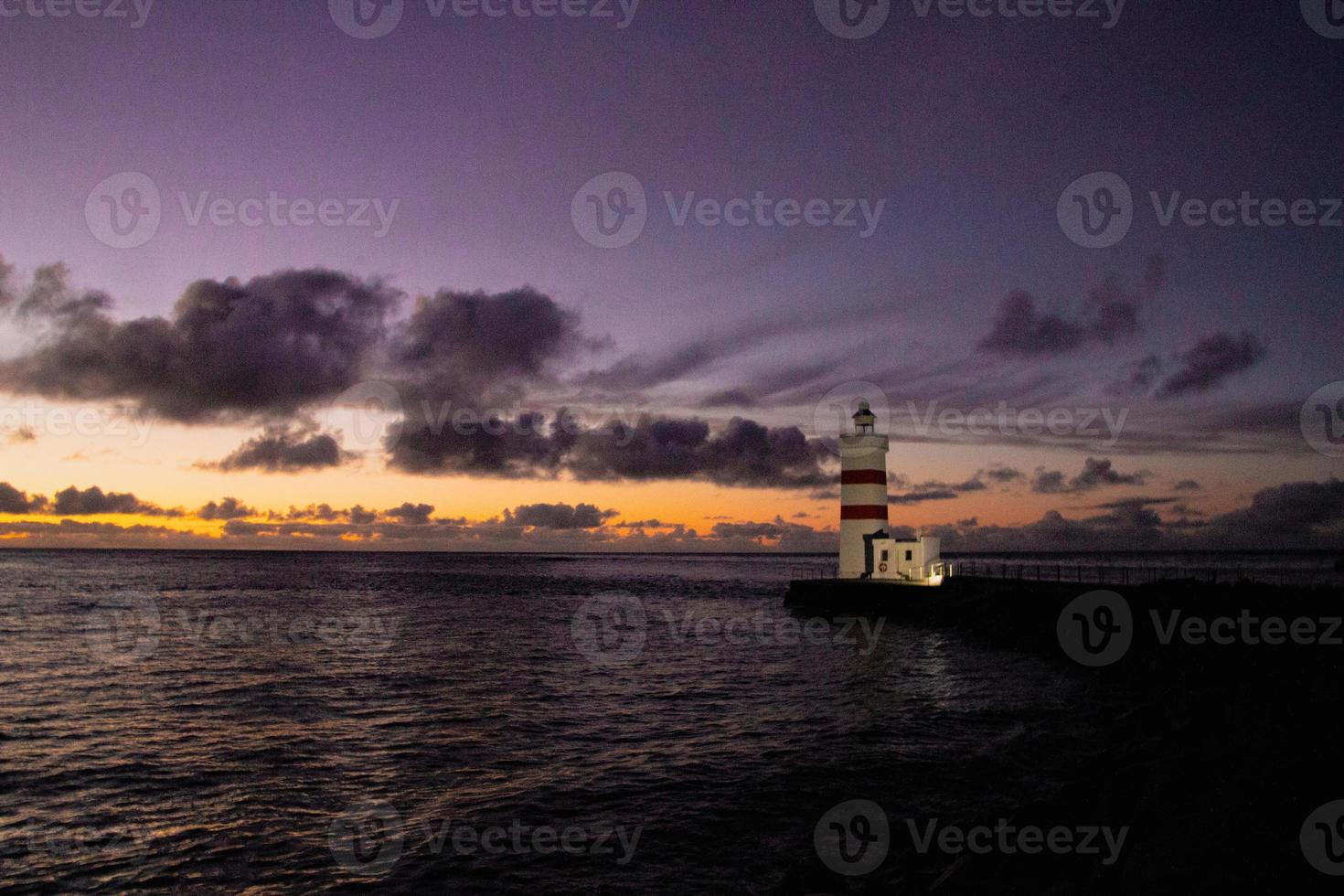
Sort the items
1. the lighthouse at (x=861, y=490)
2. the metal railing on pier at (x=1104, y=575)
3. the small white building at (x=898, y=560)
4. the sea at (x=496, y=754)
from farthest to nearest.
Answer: the metal railing on pier at (x=1104, y=575), the small white building at (x=898, y=560), the lighthouse at (x=861, y=490), the sea at (x=496, y=754)

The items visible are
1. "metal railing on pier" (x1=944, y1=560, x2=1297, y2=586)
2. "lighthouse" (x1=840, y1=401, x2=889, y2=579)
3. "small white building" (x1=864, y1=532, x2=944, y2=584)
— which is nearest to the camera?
"lighthouse" (x1=840, y1=401, x2=889, y2=579)

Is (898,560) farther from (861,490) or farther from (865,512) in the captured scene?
(861,490)

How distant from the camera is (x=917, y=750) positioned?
20.5 m

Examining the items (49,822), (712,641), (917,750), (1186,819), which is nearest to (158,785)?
(49,822)

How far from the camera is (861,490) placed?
49.6 metres

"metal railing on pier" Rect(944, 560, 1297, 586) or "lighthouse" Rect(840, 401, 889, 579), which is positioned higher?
"lighthouse" Rect(840, 401, 889, 579)

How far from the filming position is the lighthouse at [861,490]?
48594 millimetres

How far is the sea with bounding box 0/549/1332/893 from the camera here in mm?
13523

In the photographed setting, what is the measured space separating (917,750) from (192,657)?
3223 centimetres

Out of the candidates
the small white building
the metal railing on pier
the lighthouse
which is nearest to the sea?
the small white building

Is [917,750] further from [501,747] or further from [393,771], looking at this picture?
[393,771]

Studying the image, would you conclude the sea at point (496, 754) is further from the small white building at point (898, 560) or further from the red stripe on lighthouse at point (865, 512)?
the red stripe on lighthouse at point (865, 512)

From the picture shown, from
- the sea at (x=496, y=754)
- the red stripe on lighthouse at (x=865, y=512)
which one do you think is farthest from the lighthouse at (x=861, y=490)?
the sea at (x=496, y=754)

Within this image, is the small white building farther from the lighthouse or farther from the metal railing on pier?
the metal railing on pier
